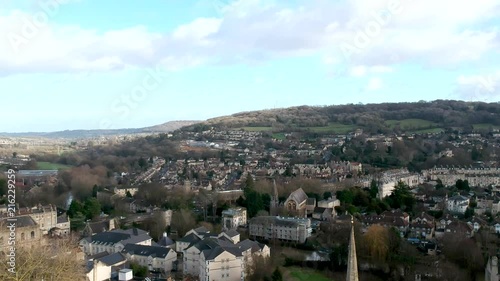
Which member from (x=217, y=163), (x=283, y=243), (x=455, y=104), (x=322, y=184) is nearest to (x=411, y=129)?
(x=455, y=104)

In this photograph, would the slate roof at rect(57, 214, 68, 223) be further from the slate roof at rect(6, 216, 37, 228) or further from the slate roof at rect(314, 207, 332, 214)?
the slate roof at rect(314, 207, 332, 214)

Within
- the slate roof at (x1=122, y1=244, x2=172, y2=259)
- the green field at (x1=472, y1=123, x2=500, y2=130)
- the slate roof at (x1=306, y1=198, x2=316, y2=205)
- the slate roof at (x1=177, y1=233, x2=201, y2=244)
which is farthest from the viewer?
the green field at (x1=472, y1=123, x2=500, y2=130)

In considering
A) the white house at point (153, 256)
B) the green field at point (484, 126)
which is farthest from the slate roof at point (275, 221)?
the green field at point (484, 126)

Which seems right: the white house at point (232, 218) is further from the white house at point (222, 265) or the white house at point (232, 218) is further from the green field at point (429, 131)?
the green field at point (429, 131)

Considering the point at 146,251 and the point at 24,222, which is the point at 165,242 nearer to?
the point at 146,251

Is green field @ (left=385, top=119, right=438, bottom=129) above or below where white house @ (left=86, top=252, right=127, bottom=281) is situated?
above

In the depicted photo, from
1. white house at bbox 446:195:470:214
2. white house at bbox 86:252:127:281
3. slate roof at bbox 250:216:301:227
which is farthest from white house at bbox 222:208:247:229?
white house at bbox 446:195:470:214

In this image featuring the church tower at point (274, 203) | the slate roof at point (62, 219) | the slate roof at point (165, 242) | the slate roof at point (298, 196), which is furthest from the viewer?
the slate roof at point (298, 196)
